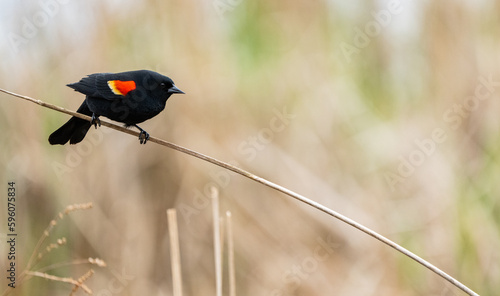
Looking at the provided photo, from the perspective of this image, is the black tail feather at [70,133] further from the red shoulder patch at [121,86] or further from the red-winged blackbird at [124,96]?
the red shoulder patch at [121,86]

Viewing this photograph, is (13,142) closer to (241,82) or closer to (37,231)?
(37,231)

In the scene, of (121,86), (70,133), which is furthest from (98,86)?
(70,133)

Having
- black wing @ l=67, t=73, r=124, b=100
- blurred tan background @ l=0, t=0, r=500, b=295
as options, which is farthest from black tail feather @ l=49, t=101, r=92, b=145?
blurred tan background @ l=0, t=0, r=500, b=295

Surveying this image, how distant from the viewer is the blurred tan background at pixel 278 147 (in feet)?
8.48

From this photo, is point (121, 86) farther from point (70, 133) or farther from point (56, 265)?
point (56, 265)

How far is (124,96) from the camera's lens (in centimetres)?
182

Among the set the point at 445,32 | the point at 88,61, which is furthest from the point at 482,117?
the point at 88,61

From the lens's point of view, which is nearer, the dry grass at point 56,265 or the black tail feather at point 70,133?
the dry grass at point 56,265

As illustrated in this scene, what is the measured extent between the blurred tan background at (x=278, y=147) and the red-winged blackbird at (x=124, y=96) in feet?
2.13

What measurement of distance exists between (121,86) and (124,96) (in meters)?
0.04

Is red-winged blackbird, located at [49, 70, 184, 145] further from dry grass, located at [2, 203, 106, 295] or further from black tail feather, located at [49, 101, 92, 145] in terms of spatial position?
dry grass, located at [2, 203, 106, 295]

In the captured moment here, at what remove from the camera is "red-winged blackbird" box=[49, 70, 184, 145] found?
1.79 meters

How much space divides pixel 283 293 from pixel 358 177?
26.6 inches

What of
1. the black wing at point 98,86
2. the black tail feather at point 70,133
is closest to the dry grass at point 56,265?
the black tail feather at point 70,133
